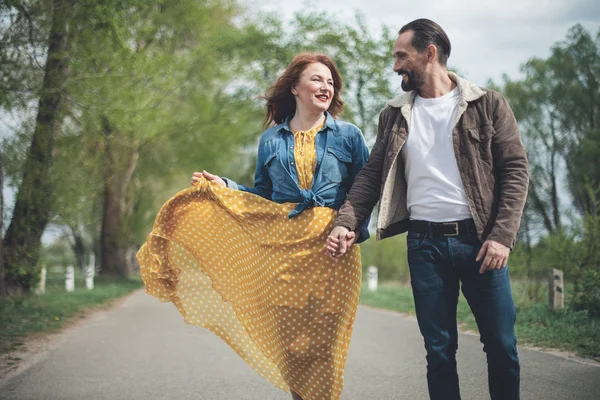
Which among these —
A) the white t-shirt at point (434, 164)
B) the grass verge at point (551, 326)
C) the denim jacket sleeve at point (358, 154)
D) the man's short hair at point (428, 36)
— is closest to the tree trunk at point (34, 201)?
the grass verge at point (551, 326)

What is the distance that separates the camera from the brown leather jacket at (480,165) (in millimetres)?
3389

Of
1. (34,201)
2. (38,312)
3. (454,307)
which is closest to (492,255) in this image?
(454,307)

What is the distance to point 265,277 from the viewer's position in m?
4.30

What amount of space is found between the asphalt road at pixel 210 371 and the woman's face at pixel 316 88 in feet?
7.68

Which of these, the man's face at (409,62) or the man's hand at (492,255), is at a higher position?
the man's face at (409,62)

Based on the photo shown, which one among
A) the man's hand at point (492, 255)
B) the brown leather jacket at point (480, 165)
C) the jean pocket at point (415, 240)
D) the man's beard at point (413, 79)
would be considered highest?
the man's beard at point (413, 79)

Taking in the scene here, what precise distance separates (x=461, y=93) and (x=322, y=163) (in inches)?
37.5

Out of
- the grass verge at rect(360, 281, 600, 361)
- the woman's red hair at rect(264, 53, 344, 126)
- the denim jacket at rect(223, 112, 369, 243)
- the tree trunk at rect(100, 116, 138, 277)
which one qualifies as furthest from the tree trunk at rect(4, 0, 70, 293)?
the tree trunk at rect(100, 116, 138, 277)

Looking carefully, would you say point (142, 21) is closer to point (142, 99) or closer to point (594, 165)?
point (142, 99)

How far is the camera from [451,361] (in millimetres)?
3508

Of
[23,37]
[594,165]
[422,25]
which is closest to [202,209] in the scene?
[422,25]

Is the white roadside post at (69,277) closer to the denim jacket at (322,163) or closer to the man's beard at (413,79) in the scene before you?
the denim jacket at (322,163)

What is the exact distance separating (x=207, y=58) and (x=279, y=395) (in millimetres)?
20119

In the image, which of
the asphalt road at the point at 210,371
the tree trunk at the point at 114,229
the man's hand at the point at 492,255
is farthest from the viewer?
the tree trunk at the point at 114,229
